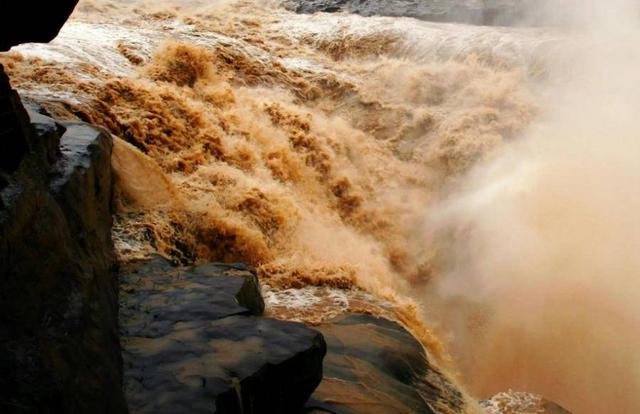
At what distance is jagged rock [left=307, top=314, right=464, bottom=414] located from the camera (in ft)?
10.0

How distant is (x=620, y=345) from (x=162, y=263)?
16.1 ft

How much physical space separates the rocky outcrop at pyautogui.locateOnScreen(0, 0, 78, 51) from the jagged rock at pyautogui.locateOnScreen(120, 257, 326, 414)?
4.74ft

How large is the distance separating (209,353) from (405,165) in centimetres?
716

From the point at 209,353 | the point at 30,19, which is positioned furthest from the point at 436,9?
the point at 30,19

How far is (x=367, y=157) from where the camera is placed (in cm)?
929

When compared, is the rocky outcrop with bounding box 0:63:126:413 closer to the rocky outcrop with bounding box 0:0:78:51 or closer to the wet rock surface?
the rocky outcrop with bounding box 0:0:78:51

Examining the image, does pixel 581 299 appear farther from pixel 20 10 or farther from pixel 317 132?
pixel 20 10

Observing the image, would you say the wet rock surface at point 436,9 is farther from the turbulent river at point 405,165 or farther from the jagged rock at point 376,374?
the jagged rock at point 376,374

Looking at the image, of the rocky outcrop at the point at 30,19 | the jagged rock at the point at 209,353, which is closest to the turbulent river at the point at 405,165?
the jagged rock at the point at 209,353

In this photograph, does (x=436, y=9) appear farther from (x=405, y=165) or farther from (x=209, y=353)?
(x=209, y=353)

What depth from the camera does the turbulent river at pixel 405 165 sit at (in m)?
5.44

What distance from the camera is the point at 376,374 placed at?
346 cm

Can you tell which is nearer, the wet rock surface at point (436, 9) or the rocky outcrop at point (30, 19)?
the rocky outcrop at point (30, 19)

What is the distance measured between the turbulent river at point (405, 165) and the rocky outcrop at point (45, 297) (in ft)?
4.52
